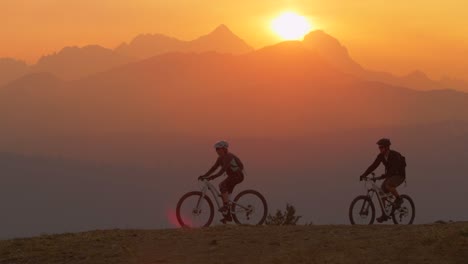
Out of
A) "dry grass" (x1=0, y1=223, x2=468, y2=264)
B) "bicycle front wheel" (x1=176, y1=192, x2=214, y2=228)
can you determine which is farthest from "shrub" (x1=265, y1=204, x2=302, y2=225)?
"dry grass" (x1=0, y1=223, x2=468, y2=264)

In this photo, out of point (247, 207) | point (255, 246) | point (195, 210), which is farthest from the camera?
point (247, 207)

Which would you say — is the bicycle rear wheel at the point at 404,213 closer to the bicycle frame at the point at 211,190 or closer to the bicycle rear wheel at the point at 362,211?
the bicycle rear wheel at the point at 362,211

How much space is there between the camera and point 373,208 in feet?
62.4

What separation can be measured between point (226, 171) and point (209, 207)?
1.03 metres

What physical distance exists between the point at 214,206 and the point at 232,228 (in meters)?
1.49

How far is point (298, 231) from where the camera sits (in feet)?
53.8

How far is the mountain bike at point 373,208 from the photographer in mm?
19094

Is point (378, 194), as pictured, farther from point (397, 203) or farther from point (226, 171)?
point (226, 171)

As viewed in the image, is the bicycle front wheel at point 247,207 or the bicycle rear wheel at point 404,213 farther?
the bicycle rear wheel at point 404,213

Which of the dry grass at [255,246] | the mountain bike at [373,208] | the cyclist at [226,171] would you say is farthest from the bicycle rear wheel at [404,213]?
the cyclist at [226,171]

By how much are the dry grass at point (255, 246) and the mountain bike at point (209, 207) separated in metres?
1.26

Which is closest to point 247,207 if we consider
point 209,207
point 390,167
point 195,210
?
point 209,207

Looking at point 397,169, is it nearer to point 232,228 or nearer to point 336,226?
point 336,226

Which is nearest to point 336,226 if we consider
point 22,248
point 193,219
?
point 193,219
